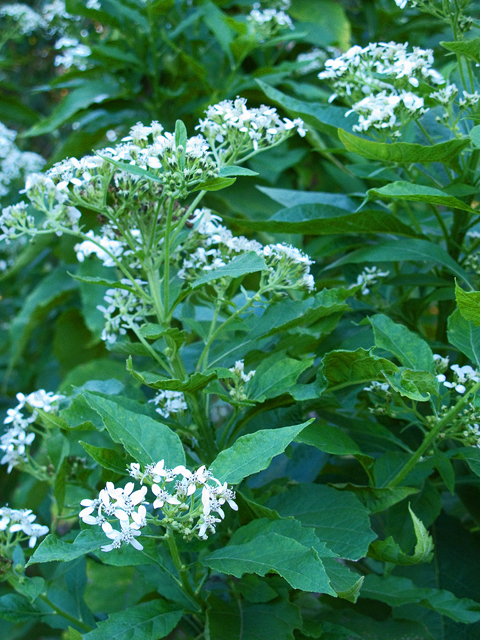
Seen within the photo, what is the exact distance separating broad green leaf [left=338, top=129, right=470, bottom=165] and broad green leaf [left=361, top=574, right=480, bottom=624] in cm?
54

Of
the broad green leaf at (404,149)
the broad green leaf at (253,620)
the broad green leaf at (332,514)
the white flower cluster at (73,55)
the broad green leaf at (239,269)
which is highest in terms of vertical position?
the white flower cluster at (73,55)

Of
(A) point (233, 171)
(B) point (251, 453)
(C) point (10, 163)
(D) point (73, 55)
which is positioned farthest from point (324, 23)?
(B) point (251, 453)

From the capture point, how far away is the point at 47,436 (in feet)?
2.72

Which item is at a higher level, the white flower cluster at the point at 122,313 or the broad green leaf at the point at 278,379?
the white flower cluster at the point at 122,313

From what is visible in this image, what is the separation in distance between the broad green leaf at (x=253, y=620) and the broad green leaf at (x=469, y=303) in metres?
0.40

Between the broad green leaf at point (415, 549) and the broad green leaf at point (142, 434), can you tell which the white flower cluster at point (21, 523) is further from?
the broad green leaf at point (415, 549)

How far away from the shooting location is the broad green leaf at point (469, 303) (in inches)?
23.5

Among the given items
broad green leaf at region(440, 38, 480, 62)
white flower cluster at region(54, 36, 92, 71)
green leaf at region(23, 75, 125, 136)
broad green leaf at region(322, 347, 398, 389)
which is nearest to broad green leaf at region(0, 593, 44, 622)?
broad green leaf at region(322, 347, 398, 389)

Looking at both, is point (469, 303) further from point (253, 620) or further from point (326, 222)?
point (253, 620)

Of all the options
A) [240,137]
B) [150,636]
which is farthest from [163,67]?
[150,636]

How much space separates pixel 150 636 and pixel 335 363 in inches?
13.8

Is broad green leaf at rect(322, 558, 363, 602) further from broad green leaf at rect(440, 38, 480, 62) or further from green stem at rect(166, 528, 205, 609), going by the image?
broad green leaf at rect(440, 38, 480, 62)

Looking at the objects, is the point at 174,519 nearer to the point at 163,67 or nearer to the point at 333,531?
the point at 333,531

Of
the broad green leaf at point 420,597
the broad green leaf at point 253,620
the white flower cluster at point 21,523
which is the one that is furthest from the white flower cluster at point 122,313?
the broad green leaf at point 420,597
